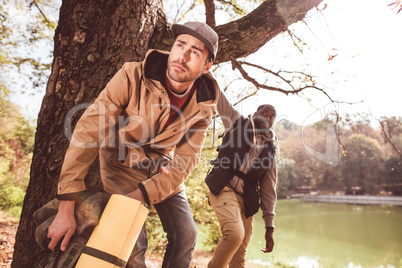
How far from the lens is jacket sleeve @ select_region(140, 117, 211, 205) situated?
189cm

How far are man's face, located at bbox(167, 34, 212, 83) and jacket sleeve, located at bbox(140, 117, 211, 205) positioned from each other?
15.6 inches

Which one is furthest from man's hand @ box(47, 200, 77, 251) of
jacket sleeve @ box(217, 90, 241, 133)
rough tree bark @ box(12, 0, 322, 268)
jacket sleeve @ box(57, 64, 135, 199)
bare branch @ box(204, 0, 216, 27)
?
bare branch @ box(204, 0, 216, 27)

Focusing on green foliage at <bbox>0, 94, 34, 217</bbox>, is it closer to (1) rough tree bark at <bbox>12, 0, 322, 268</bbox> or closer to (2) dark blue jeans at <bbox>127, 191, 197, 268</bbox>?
(1) rough tree bark at <bbox>12, 0, 322, 268</bbox>

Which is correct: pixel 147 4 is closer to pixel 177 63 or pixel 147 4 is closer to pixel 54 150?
pixel 177 63

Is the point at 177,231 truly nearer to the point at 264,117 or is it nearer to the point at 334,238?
the point at 264,117

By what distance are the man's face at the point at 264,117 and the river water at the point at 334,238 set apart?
876cm

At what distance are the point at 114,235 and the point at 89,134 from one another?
696 mm

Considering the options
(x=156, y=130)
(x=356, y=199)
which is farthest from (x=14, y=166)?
(x=356, y=199)

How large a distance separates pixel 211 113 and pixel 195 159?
1.37 ft

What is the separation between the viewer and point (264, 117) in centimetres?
368

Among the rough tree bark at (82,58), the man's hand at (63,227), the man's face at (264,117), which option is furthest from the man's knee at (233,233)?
the man's hand at (63,227)

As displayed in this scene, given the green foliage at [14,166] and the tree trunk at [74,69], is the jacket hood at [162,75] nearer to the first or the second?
the tree trunk at [74,69]

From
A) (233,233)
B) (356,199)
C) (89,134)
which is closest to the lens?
(89,134)

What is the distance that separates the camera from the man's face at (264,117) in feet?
11.9
